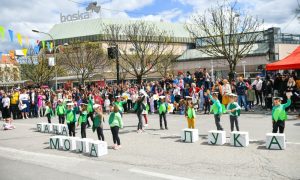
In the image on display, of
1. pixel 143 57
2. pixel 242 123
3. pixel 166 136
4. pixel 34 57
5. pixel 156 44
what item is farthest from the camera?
pixel 34 57

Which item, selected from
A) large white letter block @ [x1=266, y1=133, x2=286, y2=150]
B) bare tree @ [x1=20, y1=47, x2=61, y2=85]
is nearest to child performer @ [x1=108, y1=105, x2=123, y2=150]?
large white letter block @ [x1=266, y1=133, x2=286, y2=150]

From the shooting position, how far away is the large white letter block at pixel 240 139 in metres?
11.0

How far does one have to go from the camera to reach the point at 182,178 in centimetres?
807

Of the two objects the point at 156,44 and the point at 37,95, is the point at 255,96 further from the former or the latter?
the point at 156,44

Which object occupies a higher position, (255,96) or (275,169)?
(255,96)

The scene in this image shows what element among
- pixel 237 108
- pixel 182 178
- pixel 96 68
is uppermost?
pixel 96 68

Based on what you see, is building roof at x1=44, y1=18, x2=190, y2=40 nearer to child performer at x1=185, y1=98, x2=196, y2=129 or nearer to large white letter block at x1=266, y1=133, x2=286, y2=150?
child performer at x1=185, y1=98, x2=196, y2=129

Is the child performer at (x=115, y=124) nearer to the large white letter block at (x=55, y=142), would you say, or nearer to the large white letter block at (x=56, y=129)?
the large white letter block at (x=55, y=142)

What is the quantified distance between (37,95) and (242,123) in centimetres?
1527

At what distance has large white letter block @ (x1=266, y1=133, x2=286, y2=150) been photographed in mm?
10289

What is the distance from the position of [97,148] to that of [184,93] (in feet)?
36.4

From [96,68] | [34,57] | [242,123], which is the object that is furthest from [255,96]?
[34,57]

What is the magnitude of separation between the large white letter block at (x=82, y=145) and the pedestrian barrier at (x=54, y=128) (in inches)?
149

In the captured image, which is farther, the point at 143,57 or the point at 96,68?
the point at 96,68
